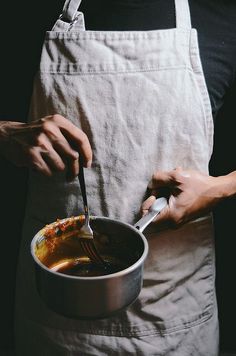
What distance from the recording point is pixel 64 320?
1.01 meters

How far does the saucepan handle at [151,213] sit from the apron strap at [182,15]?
15.3 inches

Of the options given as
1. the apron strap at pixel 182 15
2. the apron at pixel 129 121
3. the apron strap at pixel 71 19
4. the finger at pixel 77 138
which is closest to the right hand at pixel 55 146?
the finger at pixel 77 138

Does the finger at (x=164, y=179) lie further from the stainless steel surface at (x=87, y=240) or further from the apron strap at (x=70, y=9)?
the apron strap at (x=70, y=9)

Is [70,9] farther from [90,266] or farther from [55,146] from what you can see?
[90,266]

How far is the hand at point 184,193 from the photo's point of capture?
35.3 inches

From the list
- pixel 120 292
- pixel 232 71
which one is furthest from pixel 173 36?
pixel 120 292

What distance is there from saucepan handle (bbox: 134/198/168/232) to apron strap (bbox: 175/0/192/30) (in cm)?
39

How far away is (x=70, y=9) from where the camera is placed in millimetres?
938

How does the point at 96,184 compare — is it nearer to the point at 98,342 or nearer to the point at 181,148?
the point at 181,148

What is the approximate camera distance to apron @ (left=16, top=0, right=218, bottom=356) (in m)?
0.94

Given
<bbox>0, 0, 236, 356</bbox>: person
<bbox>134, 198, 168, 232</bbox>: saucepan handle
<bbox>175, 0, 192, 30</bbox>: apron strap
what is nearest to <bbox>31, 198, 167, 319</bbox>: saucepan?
<bbox>134, 198, 168, 232</bbox>: saucepan handle

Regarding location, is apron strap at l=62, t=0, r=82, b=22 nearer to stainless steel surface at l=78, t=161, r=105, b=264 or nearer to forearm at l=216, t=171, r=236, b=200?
stainless steel surface at l=78, t=161, r=105, b=264

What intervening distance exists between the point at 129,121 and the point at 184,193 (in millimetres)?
196

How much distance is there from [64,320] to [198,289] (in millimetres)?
329
